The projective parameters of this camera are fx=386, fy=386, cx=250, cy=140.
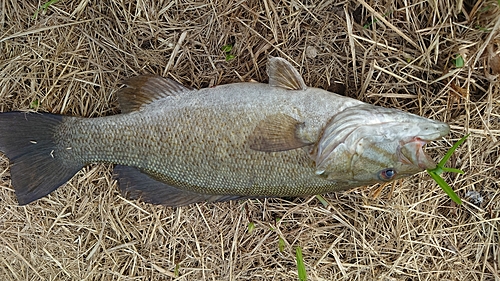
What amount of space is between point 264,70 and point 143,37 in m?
0.95

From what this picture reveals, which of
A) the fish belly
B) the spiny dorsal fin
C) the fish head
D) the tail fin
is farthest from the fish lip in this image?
the tail fin

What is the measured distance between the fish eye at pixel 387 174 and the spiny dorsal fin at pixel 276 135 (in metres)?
0.49

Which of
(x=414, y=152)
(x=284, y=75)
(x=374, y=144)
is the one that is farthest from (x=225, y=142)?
(x=414, y=152)

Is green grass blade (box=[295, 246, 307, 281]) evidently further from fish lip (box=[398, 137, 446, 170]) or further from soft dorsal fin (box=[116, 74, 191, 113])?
soft dorsal fin (box=[116, 74, 191, 113])

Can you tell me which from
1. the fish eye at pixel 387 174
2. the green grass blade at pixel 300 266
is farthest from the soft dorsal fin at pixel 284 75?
the green grass blade at pixel 300 266

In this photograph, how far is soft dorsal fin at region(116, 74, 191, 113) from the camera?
276 centimetres

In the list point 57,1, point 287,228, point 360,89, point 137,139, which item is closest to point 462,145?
point 360,89

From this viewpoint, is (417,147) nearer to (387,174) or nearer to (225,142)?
(387,174)

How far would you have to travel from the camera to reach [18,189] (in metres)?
2.82

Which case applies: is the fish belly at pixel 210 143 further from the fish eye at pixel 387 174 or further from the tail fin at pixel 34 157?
the fish eye at pixel 387 174

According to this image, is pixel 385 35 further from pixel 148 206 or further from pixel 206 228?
pixel 148 206

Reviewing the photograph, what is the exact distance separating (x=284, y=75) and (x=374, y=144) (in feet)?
2.47

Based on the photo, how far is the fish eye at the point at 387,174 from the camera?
95.1 inches

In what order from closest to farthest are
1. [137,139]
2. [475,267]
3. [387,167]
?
[387,167] → [137,139] → [475,267]
